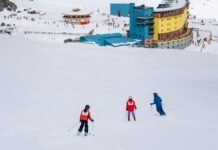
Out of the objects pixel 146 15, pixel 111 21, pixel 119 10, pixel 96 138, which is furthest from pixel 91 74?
pixel 119 10

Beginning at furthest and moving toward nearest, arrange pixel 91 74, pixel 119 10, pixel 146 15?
1. pixel 119 10
2. pixel 146 15
3. pixel 91 74

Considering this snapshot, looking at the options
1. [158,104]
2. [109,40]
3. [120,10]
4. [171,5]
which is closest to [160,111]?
[158,104]

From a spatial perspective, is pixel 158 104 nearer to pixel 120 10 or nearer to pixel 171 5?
pixel 171 5

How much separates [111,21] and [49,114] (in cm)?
6995

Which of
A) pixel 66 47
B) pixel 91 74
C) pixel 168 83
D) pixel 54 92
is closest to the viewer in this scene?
pixel 54 92

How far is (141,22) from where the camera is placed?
7225cm

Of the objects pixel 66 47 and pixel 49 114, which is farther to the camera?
pixel 66 47

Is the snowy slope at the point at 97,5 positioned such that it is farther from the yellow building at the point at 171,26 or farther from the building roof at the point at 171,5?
the yellow building at the point at 171,26

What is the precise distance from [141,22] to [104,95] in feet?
174

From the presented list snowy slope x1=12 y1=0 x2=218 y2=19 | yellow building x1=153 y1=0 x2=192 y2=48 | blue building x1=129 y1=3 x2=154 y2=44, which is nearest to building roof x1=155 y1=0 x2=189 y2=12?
yellow building x1=153 y1=0 x2=192 y2=48

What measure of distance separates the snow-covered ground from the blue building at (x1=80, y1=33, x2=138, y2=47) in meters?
26.1

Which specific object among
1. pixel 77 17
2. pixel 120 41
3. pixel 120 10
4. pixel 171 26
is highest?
pixel 120 10

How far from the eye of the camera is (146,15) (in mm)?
72125

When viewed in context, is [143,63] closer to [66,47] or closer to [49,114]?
[66,47]
